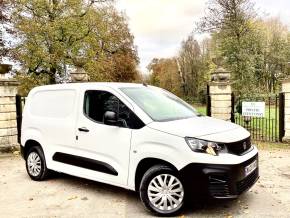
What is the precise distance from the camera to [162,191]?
494cm

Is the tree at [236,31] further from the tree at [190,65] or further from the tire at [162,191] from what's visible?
the tree at [190,65]

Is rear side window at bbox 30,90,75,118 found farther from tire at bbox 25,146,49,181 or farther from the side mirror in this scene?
the side mirror

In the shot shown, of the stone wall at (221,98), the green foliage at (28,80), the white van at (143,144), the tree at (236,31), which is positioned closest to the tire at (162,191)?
the white van at (143,144)

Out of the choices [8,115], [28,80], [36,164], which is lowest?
[36,164]

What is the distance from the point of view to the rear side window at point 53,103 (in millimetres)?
6438

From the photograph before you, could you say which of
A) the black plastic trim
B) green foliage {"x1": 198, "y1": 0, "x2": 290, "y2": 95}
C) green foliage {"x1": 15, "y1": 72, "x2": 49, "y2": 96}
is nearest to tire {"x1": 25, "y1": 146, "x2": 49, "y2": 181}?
the black plastic trim

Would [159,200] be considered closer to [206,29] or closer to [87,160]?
[87,160]

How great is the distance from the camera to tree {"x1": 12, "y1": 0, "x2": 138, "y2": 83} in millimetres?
20312

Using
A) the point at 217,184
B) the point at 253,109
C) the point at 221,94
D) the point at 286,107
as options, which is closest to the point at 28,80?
the point at 221,94

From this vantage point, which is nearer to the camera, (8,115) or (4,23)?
(8,115)

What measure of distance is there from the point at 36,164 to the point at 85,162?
1.69 metres

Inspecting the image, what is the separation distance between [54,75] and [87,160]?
17.3 metres

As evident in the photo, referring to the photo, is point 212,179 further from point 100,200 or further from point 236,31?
point 236,31

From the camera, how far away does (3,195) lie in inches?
251
